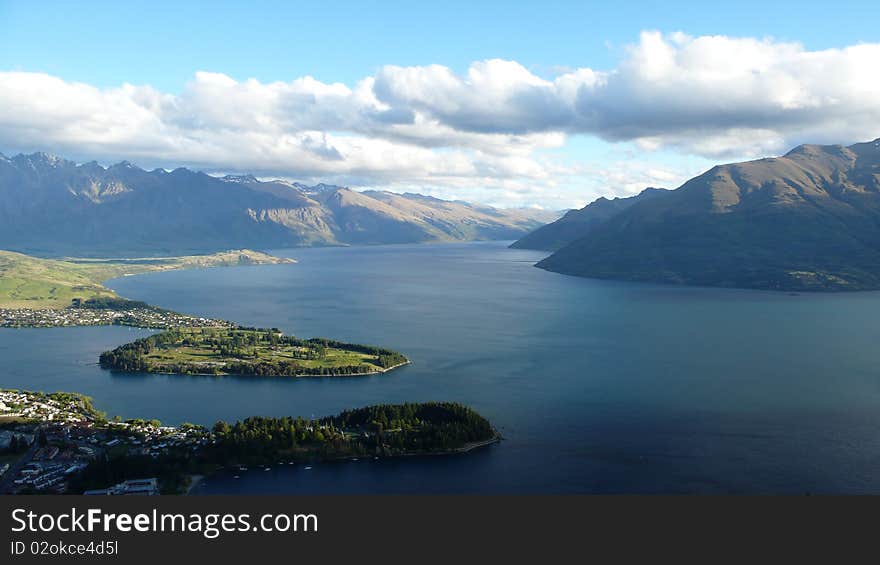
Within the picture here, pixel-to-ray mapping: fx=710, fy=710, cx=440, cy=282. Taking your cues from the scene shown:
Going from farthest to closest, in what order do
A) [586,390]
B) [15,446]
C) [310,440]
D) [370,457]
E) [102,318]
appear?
1. [102,318]
2. [586,390]
3. [310,440]
4. [15,446]
5. [370,457]

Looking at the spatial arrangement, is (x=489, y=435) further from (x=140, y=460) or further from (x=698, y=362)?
(x=698, y=362)

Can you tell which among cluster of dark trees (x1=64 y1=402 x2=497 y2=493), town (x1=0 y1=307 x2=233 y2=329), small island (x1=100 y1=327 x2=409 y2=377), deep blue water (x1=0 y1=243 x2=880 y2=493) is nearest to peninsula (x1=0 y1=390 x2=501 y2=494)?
cluster of dark trees (x1=64 y1=402 x2=497 y2=493)

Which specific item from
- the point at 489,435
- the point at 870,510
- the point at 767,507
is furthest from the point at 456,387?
the point at 870,510

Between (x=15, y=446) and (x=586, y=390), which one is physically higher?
(x=586, y=390)

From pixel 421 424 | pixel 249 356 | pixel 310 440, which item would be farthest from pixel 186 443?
pixel 249 356

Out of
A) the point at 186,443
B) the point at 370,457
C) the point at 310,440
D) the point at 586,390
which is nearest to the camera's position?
the point at 370,457

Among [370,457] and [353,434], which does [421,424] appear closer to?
[353,434]
